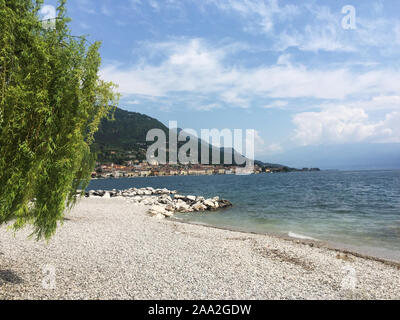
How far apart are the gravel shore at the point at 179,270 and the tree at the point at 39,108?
111 inches

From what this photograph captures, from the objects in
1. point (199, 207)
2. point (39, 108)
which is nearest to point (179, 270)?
point (39, 108)

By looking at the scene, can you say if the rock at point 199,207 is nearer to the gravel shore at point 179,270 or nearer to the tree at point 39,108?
the gravel shore at point 179,270

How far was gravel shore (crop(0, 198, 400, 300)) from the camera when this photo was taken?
7.65m

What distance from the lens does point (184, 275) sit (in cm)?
899

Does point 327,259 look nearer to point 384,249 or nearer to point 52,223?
point 384,249

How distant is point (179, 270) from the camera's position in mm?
9500

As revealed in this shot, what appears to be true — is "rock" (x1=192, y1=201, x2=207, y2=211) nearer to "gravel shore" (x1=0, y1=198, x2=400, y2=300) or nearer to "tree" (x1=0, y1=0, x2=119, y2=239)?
"gravel shore" (x1=0, y1=198, x2=400, y2=300)

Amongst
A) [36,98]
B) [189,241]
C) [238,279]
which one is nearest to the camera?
[36,98]

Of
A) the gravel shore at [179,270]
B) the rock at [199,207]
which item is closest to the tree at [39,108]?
the gravel shore at [179,270]

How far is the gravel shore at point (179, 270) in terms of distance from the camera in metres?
7.65

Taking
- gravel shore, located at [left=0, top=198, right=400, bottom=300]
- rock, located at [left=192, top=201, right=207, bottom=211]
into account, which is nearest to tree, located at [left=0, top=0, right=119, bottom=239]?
gravel shore, located at [left=0, top=198, right=400, bottom=300]

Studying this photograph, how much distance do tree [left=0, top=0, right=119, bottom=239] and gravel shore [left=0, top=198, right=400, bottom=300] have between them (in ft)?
9.21

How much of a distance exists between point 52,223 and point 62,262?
174 inches
